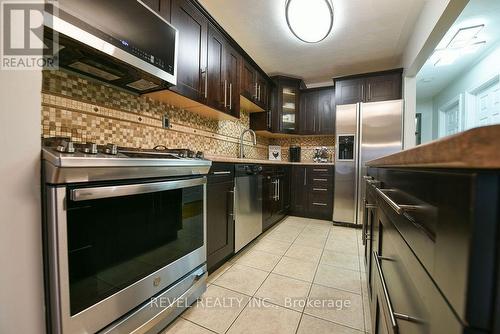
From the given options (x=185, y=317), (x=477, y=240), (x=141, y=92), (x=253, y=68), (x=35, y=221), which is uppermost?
(x=253, y=68)

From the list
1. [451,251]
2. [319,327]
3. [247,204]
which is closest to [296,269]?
[319,327]

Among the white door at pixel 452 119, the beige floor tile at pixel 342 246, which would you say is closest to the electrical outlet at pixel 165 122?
the beige floor tile at pixel 342 246

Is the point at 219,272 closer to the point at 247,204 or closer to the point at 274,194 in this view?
the point at 247,204

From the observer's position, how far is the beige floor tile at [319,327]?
111 cm

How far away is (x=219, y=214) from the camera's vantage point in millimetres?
1619

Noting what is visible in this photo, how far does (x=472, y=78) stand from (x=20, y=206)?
5210 millimetres

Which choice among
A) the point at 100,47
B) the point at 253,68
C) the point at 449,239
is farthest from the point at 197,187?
the point at 253,68

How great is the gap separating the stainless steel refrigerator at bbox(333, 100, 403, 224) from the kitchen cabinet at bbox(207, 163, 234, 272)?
1.96 meters

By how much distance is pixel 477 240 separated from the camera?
0.24m

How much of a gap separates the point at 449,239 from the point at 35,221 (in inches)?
41.0

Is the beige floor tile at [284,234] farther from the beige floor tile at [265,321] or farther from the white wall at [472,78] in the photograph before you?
the white wall at [472,78]

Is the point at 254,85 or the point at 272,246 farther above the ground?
the point at 254,85

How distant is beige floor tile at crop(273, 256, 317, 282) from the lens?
1643mm

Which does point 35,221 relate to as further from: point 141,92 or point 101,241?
point 141,92
